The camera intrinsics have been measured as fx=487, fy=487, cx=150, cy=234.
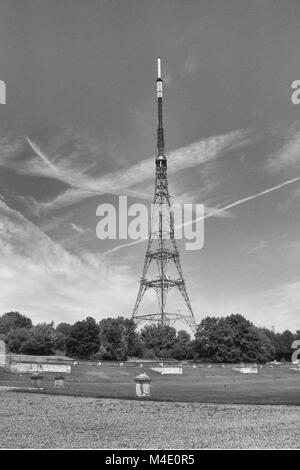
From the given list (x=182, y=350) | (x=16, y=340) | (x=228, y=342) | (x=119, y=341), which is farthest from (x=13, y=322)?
(x=228, y=342)

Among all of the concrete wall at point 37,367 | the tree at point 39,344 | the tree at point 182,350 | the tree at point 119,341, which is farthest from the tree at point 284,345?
the concrete wall at point 37,367

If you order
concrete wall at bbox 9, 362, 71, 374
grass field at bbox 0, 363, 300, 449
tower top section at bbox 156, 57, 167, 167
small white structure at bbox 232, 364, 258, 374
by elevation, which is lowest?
small white structure at bbox 232, 364, 258, 374

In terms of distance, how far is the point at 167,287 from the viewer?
319 ft

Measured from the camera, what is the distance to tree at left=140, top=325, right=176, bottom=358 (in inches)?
3873

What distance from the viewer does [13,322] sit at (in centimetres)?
12431

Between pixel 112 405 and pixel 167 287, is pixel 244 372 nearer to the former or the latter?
pixel 167 287

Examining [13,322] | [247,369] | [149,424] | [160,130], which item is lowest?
[247,369]

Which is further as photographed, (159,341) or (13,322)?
(13,322)

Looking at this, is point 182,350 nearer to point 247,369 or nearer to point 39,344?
point 247,369

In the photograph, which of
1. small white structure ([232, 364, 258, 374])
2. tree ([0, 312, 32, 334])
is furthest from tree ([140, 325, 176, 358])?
tree ([0, 312, 32, 334])

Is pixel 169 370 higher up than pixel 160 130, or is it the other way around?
pixel 160 130

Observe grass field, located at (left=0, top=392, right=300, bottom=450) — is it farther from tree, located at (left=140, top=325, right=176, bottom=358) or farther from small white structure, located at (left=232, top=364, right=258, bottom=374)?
tree, located at (left=140, top=325, right=176, bottom=358)

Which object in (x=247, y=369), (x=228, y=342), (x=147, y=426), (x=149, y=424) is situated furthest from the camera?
(x=228, y=342)

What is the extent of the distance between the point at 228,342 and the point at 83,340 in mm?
27584
